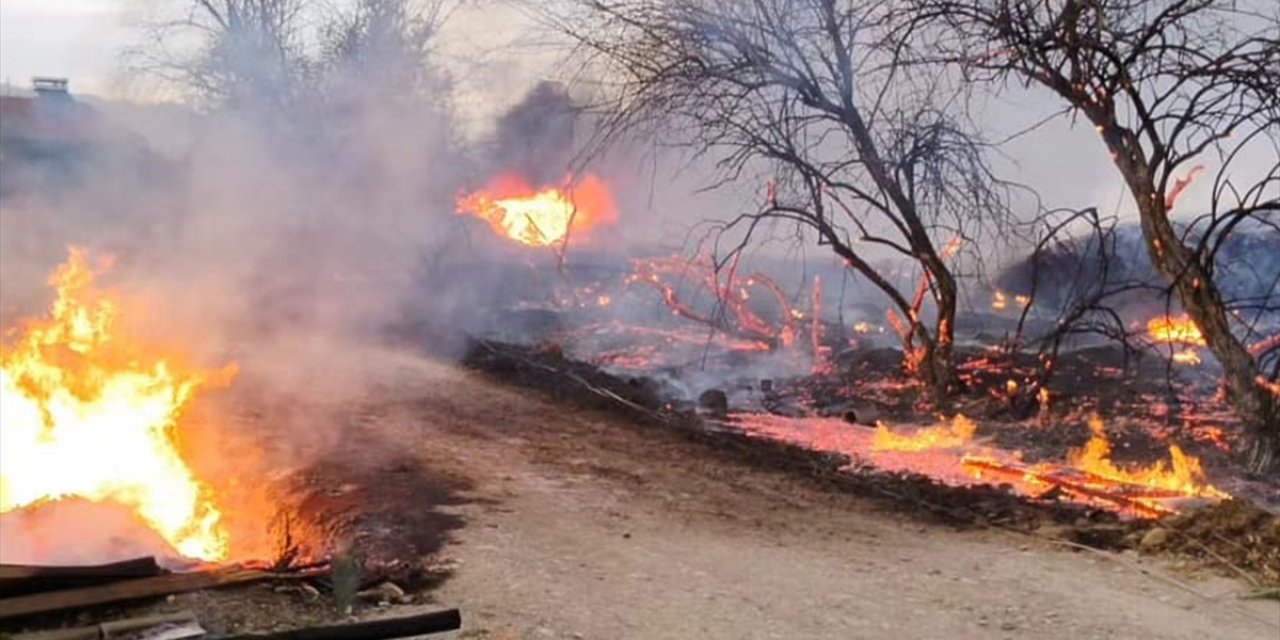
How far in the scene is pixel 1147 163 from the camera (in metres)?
8.89

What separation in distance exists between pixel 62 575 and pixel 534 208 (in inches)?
490

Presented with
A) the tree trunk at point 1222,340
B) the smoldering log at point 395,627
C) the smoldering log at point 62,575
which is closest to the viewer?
the smoldering log at point 395,627

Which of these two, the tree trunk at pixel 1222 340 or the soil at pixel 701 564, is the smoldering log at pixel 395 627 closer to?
the soil at pixel 701 564

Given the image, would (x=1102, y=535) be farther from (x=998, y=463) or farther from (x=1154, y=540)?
(x=998, y=463)

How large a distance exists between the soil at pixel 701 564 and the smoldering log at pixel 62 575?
258 mm

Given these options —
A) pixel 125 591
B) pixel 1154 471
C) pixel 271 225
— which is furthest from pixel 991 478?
pixel 271 225

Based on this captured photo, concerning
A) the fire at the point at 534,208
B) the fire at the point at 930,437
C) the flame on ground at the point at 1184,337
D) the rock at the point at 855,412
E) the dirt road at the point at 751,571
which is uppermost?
the fire at the point at 534,208

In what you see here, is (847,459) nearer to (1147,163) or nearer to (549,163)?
(1147,163)

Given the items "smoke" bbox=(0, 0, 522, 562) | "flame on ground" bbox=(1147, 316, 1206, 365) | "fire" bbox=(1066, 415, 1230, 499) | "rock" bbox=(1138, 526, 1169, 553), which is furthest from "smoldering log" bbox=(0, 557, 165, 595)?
"flame on ground" bbox=(1147, 316, 1206, 365)

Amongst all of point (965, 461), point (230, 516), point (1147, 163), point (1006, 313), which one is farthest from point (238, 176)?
point (1006, 313)

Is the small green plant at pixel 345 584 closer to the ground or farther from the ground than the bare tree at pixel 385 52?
closer to the ground

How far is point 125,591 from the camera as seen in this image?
5160 millimetres

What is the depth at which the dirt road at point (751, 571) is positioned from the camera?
5340 millimetres

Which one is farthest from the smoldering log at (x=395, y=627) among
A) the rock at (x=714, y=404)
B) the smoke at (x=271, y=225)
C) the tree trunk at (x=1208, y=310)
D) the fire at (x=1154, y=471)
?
the rock at (x=714, y=404)
